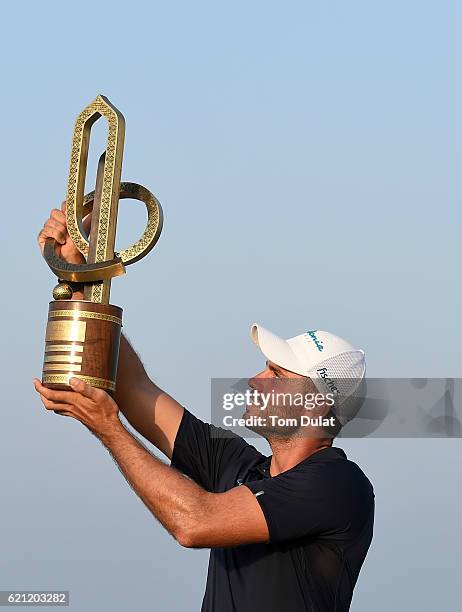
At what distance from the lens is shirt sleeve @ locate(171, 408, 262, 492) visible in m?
6.75

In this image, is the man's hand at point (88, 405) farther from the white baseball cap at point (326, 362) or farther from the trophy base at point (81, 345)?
the white baseball cap at point (326, 362)

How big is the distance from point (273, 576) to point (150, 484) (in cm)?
84

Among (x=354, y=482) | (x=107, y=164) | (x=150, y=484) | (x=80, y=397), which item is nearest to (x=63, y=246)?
(x=107, y=164)

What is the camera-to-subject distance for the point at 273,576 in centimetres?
575

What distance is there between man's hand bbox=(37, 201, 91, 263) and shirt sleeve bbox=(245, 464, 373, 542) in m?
1.58

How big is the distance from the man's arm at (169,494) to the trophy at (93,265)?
13cm

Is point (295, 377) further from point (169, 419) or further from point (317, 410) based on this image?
point (169, 419)

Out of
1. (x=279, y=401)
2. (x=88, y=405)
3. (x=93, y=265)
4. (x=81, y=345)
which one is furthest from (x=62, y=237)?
(x=279, y=401)

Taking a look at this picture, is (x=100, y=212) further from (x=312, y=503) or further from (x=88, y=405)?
(x=312, y=503)

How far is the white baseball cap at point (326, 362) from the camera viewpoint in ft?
20.7

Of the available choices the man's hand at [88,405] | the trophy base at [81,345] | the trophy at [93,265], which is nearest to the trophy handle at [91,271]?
the trophy at [93,265]

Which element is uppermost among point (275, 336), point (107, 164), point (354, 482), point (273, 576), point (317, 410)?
point (107, 164)

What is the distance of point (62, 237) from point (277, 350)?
1.33 metres

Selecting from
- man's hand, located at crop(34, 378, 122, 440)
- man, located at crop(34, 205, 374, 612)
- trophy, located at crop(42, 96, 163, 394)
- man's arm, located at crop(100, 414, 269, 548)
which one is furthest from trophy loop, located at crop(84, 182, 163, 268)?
man's arm, located at crop(100, 414, 269, 548)
